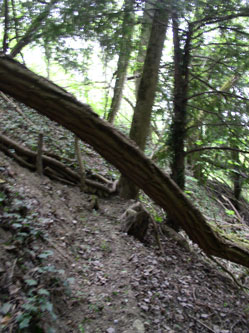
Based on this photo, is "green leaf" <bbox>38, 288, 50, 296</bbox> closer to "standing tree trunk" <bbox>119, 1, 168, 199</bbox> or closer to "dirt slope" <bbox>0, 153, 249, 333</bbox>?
"dirt slope" <bbox>0, 153, 249, 333</bbox>

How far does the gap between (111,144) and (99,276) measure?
6.30ft

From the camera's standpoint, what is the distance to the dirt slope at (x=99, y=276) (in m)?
3.24

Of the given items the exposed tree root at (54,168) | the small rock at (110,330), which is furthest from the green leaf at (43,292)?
the exposed tree root at (54,168)

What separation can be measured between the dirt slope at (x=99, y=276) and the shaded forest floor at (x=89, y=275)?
1cm

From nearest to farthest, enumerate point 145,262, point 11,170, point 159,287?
1. point 159,287
2. point 145,262
3. point 11,170

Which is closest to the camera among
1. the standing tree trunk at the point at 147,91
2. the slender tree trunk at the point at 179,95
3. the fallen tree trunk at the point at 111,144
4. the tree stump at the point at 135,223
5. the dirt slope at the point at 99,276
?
the dirt slope at the point at 99,276

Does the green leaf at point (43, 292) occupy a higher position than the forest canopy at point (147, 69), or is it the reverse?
the forest canopy at point (147, 69)

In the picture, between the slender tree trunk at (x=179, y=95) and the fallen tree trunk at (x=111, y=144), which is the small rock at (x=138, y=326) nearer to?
the fallen tree trunk at (x=111, y=144)

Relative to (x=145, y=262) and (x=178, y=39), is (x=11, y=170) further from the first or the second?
(x=178, y=39)

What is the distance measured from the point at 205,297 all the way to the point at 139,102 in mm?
3803

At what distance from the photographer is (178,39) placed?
536 cm

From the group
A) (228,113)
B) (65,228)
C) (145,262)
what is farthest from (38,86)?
(228,113)

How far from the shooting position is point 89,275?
13.4 feet

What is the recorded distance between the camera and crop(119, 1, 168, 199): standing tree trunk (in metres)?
5.64
